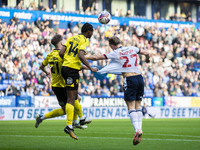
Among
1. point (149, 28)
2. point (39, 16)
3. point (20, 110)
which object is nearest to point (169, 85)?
point (149, 28)

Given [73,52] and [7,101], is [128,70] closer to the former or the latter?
[73,52]

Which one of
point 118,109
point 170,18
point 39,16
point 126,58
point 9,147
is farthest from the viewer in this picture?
point 170,18

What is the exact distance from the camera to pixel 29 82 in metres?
24.4

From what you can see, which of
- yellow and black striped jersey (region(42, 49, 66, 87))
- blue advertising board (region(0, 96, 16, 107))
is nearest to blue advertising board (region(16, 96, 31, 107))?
blue advertising board (region(0, 96, 16, 107))

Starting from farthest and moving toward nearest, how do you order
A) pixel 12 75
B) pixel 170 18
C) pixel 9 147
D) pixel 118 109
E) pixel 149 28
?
pixel 170 18
pixel 149 28
pixel 118 109
pixel 12 75
pixel 9 147

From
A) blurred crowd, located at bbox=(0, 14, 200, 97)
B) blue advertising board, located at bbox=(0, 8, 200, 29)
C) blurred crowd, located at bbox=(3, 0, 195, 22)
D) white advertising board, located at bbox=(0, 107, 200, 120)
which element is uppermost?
blurred crowd, located at bbox=(3, 0, 195, 22)

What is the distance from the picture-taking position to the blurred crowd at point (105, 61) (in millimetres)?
24797

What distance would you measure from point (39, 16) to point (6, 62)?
6616mm

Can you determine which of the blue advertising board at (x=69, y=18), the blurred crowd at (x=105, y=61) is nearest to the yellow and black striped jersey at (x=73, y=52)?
the blurred crowd at (x=105, y=61)

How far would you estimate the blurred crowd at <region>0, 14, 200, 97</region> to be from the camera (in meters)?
24.8

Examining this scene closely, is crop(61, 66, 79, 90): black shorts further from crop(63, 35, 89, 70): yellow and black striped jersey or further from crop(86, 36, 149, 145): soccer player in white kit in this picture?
crop(86, 36, 149, 145): soccer player in white kit

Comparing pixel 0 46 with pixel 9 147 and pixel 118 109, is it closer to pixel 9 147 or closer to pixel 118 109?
pixel 118 109

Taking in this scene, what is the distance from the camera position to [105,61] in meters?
28.6

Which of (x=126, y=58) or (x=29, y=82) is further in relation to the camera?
(x=29, y=82)
